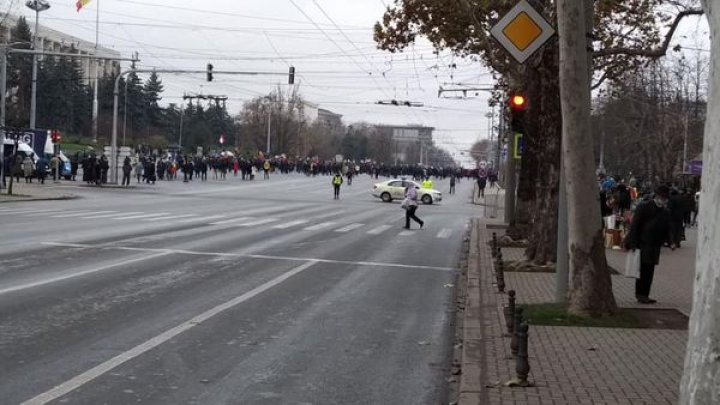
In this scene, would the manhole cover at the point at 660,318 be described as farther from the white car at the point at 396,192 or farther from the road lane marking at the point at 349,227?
the white car at the point at 396,192

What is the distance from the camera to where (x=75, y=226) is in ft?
71.5

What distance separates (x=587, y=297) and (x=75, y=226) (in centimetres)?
1581

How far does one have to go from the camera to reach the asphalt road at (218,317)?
6820 millimetres

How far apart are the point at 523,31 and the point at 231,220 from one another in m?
17.6

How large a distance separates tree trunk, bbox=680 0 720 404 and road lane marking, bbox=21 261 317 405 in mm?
4669

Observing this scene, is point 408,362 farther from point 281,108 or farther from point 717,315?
point 281,108

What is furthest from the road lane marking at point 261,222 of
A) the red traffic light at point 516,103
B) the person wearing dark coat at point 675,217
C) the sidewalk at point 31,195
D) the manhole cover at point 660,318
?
the manhole cover at point 660,318

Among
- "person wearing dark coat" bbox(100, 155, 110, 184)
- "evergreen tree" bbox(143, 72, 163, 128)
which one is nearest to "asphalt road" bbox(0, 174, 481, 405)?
"person wearing dark coat" bbox(100, 155, 110, 184)

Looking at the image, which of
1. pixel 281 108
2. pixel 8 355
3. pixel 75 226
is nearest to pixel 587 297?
pixel 8 355

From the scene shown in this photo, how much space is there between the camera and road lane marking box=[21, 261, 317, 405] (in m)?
6.31

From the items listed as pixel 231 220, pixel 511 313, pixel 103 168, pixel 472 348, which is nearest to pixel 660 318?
pixel 511 313

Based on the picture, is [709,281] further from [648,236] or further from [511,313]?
[648,236]

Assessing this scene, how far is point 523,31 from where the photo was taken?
10.6 meters

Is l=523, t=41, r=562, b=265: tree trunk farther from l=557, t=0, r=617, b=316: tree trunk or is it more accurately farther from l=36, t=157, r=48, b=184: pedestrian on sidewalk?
l=36, t=157, r=48, b=184: pedestrian on sidewalk
